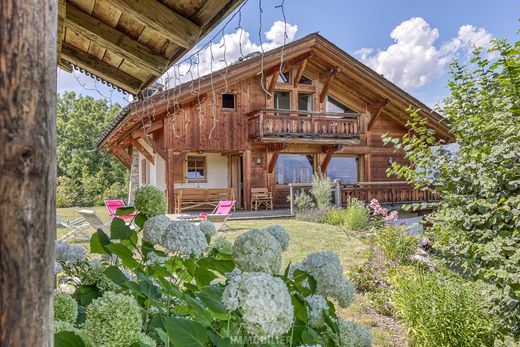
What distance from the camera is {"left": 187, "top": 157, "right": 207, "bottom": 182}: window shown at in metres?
13.0

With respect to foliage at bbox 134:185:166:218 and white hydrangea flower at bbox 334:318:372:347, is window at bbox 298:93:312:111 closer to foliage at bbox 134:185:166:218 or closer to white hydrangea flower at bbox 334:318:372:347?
foliage at bbox 134:185:166:218

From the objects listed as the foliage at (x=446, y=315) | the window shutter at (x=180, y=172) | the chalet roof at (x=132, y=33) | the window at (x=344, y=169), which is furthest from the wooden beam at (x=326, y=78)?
the chalet roof at (x=132, y=33)

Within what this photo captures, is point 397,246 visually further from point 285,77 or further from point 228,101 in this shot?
point 285,77

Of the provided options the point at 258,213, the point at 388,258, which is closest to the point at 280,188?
the point at 258,213

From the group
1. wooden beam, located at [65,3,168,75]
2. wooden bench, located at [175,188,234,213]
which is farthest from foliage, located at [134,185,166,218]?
wooden bench, located at [175,188,234,213]

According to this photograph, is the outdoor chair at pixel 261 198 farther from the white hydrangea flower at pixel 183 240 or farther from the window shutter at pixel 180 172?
the white hydrangea flower at pixel 183 240

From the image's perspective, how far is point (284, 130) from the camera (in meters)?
12.0

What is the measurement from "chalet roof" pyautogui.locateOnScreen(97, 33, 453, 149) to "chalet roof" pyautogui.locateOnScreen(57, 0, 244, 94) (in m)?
6.72

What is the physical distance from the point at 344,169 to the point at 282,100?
366cm

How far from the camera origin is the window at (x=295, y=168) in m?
13.5

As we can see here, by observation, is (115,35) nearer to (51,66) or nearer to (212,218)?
(51,66)

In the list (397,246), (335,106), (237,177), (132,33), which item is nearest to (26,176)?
(132,33)

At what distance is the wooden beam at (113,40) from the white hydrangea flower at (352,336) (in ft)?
7.23

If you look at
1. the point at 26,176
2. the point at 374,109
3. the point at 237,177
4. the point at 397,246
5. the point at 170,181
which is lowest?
the point at 397,246
